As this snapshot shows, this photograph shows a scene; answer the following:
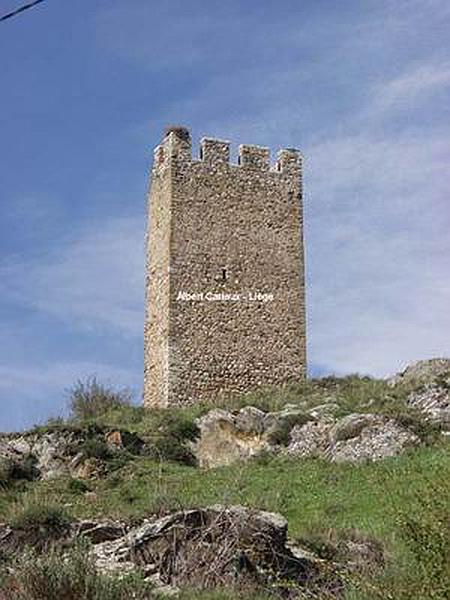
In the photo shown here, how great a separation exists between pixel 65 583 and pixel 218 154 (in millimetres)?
22701

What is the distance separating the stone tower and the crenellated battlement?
0.09 feet

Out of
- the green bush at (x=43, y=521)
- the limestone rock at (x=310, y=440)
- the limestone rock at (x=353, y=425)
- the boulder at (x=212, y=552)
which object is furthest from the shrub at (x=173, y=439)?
the boulder at (x=212, y=552)

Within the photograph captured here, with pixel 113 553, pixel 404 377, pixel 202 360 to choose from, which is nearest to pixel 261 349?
pixel 202 360

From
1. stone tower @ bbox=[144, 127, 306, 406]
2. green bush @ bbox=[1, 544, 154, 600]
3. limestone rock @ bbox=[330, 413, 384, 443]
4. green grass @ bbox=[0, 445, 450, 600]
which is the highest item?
stone tower @ bbox=[144, 127, 306, 406]

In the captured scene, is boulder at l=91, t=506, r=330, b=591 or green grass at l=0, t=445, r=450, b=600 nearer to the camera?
boulder at l=91, t=506, r=330, b=591

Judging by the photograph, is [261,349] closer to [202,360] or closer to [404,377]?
[202,360]

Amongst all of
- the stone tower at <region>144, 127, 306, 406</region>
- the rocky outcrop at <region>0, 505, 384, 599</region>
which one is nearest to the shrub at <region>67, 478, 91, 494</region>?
the rocky outcrop at <region>0, 505, 384, 599</region>

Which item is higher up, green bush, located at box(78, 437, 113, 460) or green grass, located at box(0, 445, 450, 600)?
green bush, located at box(78, 437, 113, 460)

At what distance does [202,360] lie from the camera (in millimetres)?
29672

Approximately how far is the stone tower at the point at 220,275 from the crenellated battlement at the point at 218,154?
0.03 m

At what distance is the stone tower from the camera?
97.3ft

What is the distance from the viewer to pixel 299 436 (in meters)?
24.9

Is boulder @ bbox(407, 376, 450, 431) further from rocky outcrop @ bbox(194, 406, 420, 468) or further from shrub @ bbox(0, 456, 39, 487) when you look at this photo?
shrub @ bbox(0, 456, 39, 487)

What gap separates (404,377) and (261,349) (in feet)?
14.1
